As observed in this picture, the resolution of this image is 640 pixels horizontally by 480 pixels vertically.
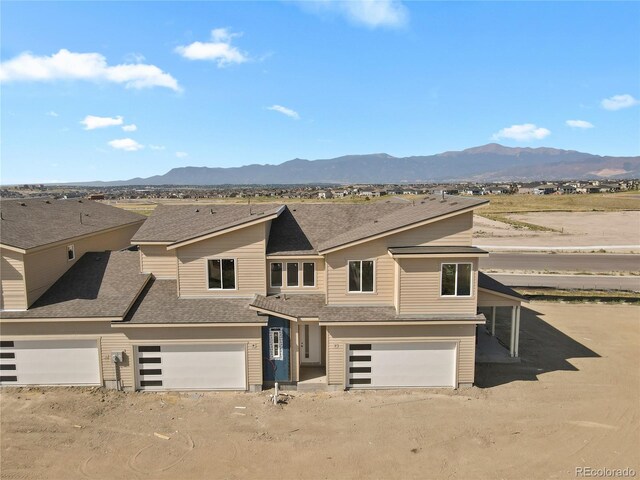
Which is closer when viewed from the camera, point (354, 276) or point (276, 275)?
point (354, 276)

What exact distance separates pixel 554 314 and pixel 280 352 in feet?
63.0

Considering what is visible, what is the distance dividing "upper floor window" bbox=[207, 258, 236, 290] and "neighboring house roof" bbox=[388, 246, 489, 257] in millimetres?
6929

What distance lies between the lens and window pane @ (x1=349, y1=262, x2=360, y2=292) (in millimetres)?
17938

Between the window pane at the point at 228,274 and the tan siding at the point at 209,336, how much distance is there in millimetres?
2251

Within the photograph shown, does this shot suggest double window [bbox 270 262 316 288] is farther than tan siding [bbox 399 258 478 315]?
Yes

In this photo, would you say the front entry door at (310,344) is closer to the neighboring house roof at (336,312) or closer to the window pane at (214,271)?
the neighboring house roof at (336,312)

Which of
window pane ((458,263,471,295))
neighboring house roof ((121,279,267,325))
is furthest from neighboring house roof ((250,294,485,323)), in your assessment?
window pane ((458,263,471,295))

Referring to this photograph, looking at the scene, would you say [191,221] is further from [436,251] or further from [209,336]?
[436,251]

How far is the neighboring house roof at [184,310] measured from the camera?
1667 centimetres

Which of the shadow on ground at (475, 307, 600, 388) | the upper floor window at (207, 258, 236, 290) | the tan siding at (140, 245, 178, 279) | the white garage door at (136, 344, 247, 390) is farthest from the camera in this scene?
the tan siding at (140, 245, 178, 279)

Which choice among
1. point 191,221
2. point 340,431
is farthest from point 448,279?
point 191,221

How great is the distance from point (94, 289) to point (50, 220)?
18.4 ft

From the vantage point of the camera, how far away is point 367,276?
1798cm

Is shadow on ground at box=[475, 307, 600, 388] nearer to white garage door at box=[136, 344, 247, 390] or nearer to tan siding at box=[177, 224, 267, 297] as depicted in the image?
white garage door at box=[136, 344, 247, 390]
